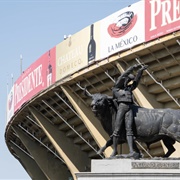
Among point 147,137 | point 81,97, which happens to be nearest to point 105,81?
point 81,97

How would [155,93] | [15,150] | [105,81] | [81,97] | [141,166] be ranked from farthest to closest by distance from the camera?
[15,150]
[81,97]
[105,81]
[155,93]
[141,166]

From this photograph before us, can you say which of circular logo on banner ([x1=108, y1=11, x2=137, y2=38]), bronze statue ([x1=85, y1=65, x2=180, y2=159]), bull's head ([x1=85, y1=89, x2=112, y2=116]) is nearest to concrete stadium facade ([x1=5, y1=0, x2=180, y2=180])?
circular logo on banner ([x1=108, y1=11, x2=137, y2=38])

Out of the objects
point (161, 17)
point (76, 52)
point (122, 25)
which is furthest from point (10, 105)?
point (161, 17)

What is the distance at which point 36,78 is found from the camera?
5609cm

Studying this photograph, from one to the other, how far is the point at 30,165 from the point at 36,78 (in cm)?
2192

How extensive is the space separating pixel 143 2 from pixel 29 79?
19113mm

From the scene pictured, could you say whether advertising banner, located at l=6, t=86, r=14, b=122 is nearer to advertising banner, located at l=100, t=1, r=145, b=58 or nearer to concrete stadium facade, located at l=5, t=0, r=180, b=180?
concrete stadium facade, located at l=5, t=0, r=180, b=180

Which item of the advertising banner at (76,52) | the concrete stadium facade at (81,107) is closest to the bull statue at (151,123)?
the concrete stadium facade at (81,107)

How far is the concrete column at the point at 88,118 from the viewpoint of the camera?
163 ft

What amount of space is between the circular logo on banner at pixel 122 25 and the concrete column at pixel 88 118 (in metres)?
7.81

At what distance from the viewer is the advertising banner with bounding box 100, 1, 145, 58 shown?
41906mm

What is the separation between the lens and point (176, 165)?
2192cm

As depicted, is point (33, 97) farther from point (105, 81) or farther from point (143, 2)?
point (143, 2)

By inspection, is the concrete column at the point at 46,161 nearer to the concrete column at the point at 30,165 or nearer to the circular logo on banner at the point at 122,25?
the concrete column at the point at 30,165
